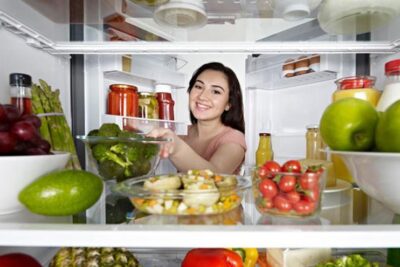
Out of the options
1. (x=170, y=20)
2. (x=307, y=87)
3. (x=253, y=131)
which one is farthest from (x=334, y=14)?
(x=253, y=131)

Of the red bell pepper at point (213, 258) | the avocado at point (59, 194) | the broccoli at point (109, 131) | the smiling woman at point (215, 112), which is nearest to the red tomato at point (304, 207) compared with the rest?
the red bell pepper at point (213, 258)

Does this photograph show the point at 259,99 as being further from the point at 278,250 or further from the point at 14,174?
the point at 14,174

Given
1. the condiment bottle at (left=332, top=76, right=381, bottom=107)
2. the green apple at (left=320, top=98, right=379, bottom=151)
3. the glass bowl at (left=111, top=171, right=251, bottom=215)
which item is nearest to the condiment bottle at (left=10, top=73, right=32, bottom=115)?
the glass bowl at (left=111, top=171, right=251, bottom=215)

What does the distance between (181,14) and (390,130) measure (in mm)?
568

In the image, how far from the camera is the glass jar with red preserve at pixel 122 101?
3.56ft

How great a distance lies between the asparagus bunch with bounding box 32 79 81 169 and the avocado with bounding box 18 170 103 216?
27 centimetres

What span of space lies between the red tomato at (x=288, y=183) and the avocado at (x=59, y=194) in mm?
328

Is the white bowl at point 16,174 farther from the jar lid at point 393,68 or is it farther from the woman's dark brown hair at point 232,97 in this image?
the woman's dark brown hair at point 232,97

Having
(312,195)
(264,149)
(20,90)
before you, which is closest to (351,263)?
(312,195)

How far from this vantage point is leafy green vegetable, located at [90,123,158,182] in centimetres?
67

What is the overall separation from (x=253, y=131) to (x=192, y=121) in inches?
11.6

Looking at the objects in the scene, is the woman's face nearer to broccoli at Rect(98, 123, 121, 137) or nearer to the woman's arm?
the woman's arm

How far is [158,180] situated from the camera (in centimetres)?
52

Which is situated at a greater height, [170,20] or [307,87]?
[170,20]
